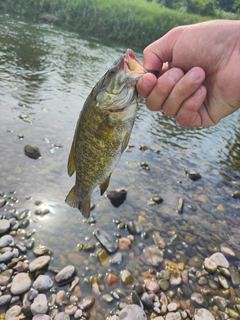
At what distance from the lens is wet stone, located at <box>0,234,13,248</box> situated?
3873 mm

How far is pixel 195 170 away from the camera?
7086 mm

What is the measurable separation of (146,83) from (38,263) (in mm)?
2880

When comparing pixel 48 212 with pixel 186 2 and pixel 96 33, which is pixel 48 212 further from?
pixel 186 2

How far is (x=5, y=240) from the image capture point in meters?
3.91

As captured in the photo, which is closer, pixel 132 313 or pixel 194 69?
pixel 194 69

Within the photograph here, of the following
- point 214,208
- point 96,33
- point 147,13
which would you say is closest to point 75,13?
point 96,33

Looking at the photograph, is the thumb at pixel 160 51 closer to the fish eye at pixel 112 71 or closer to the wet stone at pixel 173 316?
the fish eye at pixel 112 71

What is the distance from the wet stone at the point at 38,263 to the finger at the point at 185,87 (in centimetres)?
274

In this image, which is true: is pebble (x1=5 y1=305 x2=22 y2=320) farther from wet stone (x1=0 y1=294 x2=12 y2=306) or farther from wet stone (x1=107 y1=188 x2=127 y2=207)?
wet stone (x1=107 y1=188 x2=127 y2=207)

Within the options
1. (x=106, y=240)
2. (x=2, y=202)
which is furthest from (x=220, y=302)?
(x=2, y=202)

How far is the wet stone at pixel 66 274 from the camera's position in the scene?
3623mm

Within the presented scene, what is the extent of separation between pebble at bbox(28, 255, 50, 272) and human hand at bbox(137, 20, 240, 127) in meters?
2.61

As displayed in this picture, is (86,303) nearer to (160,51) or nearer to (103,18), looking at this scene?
(160,51)

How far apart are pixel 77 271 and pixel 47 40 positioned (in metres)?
16.0
